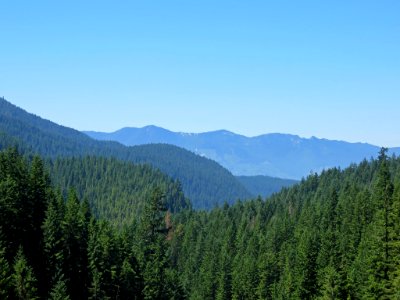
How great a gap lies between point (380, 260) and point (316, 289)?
41.4ft

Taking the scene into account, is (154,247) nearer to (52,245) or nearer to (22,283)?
(52,245)

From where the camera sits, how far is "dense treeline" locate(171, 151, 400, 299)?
49.9m

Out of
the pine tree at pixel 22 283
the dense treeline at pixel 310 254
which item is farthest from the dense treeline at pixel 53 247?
the dense treeline at pixel 310 254

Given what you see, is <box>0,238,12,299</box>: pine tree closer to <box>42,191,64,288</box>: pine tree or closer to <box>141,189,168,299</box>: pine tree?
<box>42,191,64,288</box>: pine tree

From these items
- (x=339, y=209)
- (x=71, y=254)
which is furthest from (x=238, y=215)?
(x=71, y=254)

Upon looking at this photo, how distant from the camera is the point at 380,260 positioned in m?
50.4

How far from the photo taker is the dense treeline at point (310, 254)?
49.9 m

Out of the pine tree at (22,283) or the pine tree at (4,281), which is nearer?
the pine tree at (4,281)

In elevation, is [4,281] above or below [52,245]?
below

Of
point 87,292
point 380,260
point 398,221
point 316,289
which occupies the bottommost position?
point 87,292

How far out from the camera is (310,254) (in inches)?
2477

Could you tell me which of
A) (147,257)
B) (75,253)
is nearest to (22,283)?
(75,253)

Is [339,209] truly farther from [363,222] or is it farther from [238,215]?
[238,215]

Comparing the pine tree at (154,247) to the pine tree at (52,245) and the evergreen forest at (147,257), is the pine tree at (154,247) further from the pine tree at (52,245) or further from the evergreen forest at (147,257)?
the pine tree at (52,245)
